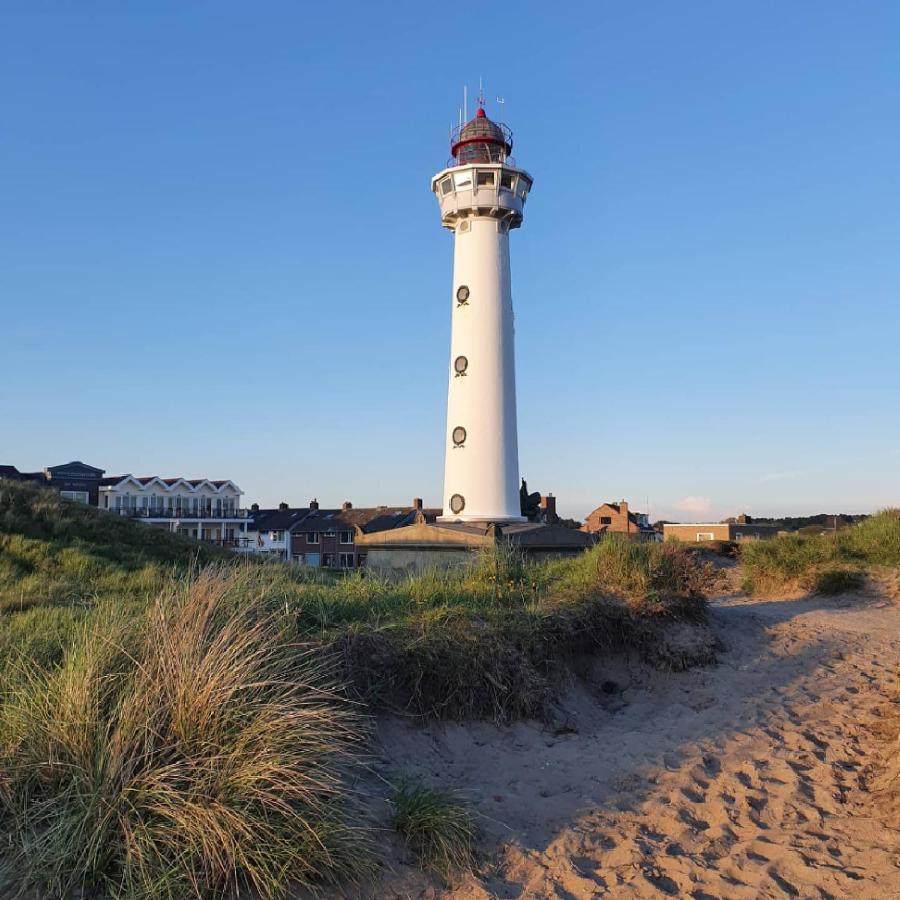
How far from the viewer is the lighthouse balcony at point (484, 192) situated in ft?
82.5

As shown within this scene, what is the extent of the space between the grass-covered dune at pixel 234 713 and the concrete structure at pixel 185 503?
2342 inches

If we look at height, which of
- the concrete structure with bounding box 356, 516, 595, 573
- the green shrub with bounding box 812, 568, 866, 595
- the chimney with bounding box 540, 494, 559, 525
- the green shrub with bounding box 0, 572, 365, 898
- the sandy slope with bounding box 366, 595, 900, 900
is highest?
the chimney with bounding box 540, 494, 559, 525

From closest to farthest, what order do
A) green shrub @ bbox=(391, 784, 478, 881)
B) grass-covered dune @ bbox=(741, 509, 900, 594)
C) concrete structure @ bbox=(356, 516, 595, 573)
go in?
green shrub @ bbox=(391, 784, 478, 881) < grass-covered dune @ bbox=(741, 509, 900, 594) < concrete structure @ bbox=(356, 516, 595, 573)

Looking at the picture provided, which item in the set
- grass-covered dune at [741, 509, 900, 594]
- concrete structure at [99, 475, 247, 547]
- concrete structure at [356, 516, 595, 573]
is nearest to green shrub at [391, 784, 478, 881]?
grass-covered dune at [741, 509, 900, 594]

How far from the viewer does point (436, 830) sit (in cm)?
502

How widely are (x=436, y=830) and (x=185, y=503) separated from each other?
6727 centimetres

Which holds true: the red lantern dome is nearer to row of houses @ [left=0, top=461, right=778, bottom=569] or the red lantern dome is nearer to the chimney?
the chimney

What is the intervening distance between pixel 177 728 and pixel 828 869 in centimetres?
422

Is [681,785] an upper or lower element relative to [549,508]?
lower

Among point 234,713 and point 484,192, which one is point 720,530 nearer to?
point 484,192

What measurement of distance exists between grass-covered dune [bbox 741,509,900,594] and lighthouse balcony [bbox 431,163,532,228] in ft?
42.0

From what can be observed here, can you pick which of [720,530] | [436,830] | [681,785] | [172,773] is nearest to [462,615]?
[681,785]

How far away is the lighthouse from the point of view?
24203 mm

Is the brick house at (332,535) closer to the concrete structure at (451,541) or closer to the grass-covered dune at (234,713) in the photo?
the concrete structure at (451,541)
